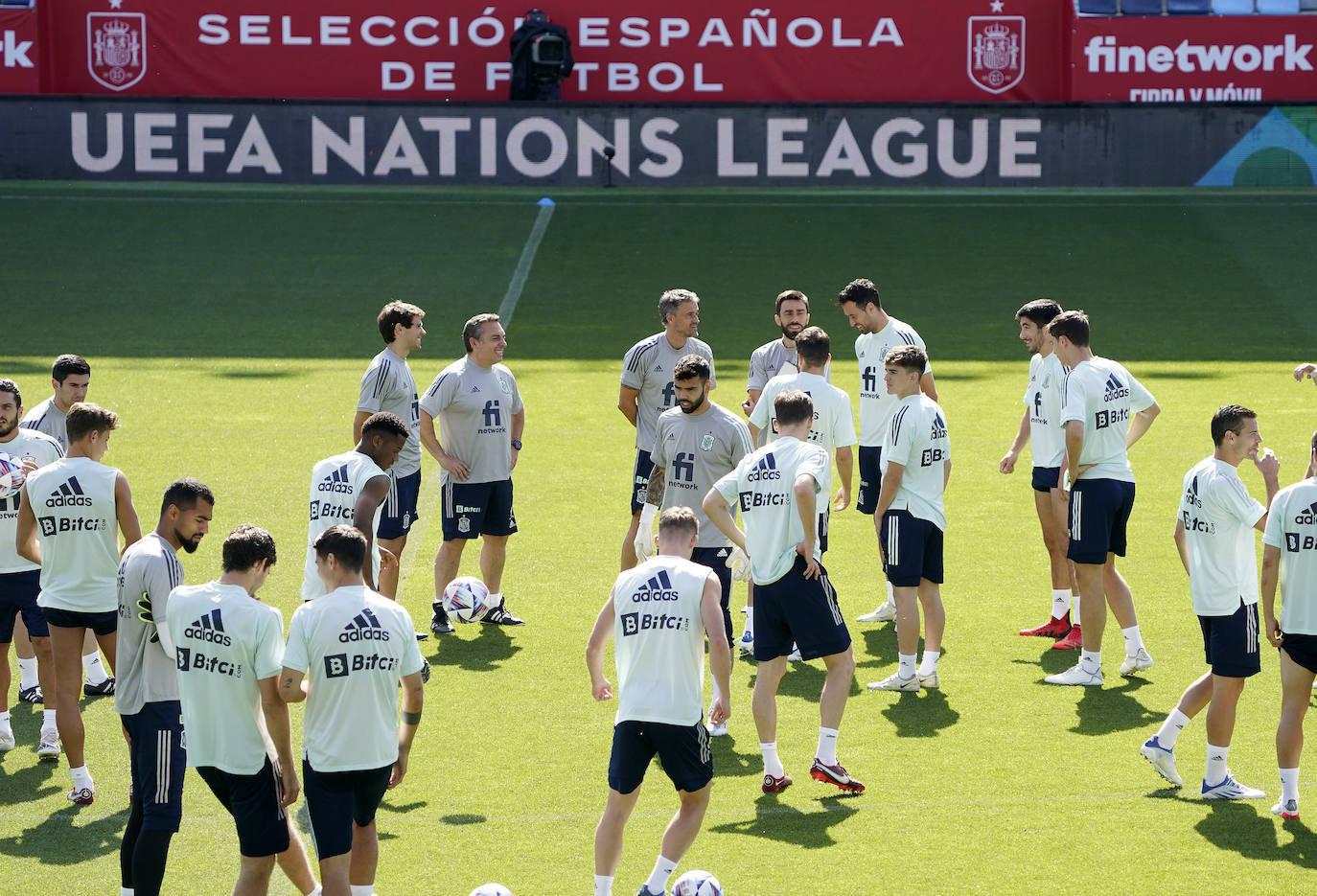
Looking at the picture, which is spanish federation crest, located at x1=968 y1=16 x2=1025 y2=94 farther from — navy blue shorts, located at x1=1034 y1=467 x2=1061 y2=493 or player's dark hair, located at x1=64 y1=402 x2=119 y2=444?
player's dark hair, located at x1=64 y1=402 x2=119 y2=444

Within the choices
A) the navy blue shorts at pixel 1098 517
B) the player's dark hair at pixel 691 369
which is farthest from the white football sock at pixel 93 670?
the navy blue shorts at pixel 1098 517

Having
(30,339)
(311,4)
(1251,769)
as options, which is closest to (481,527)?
(1251,769)

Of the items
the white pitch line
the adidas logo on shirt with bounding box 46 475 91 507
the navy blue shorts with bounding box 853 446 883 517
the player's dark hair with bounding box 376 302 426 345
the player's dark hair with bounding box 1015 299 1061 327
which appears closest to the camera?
the adidas logo on shirt with bounding box 46 475 91 507

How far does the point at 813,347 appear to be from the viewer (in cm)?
1030

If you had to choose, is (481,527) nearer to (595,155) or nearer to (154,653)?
(154,653)

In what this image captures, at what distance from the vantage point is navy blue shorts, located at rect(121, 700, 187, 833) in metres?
7.09

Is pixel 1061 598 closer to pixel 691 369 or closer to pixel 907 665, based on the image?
pixel 907 665

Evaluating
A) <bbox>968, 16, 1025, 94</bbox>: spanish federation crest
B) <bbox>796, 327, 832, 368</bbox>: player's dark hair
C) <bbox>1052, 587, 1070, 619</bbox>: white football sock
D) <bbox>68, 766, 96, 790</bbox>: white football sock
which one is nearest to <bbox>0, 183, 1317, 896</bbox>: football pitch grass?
<bbox>68, 766, 96, 790</bbox>: white football sock

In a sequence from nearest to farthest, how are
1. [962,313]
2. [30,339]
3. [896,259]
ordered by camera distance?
[30,339]
[962,313]
[896,259]

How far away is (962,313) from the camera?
23000 millimetres

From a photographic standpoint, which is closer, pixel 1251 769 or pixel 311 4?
pixel 1251 769

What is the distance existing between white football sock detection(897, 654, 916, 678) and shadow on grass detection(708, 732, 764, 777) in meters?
1.16

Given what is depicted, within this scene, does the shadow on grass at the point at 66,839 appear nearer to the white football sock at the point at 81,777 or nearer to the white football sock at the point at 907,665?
the white football sock at the point at 81,777

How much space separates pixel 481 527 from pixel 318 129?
19487 millimetres
